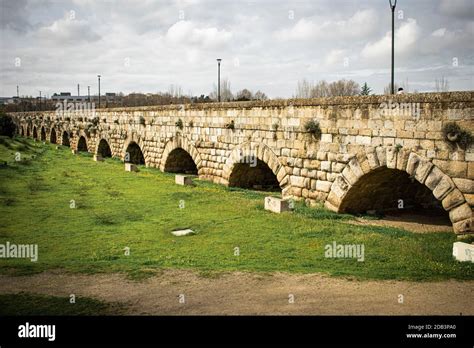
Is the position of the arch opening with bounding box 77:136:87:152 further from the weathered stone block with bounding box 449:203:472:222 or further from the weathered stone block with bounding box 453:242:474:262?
the weathered stone block with bounding box 453:242:474:262

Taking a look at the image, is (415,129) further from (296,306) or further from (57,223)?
(57,223)

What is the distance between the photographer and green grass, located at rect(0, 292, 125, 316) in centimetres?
538

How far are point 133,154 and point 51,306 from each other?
21749 millimetres

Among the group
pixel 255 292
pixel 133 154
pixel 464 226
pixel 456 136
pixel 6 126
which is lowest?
pixel 255 292

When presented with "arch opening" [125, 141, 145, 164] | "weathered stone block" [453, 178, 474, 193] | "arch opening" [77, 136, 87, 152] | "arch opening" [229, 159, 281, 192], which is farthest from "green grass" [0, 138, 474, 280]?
"arch opening" [77, 136, 87, 152]

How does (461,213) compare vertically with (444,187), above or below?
below

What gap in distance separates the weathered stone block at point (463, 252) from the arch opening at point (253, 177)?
853 centimetres

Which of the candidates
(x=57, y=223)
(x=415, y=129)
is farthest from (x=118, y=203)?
(x=415, y=129)

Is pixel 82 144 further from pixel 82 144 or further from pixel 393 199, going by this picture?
pixel 393 199

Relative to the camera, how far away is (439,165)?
363 inches

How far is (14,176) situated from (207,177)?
772 centimetres

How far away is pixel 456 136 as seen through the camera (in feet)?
28.9

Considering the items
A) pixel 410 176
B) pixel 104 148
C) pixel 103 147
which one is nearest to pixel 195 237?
pixel 410 176

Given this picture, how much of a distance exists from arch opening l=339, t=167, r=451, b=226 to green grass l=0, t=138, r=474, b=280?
0.83m
